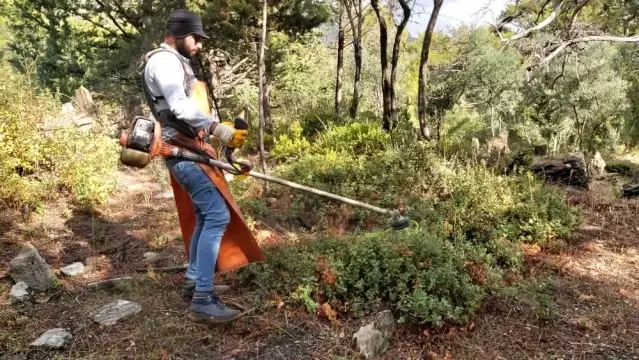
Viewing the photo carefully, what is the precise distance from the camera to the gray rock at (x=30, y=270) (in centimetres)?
411

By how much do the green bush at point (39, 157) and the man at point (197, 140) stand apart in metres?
3.36

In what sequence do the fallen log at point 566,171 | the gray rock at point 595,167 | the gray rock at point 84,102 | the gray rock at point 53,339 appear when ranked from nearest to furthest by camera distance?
the gray rock at point 53,339
the fallen log at point 566,171
the gray rock at point 595,167
the gray rock at point 84,102

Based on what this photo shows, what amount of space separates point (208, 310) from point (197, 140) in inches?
51.7

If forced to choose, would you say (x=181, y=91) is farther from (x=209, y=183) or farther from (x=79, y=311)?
(x=79, y=311)

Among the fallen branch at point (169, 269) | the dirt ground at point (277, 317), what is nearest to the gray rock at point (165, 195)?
the dirt ground at point (277, 317)

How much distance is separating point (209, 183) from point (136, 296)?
4.44 ft

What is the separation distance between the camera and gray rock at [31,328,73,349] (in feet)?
11.1

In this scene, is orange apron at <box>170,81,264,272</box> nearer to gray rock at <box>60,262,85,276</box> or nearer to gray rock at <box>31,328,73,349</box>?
gray rock at <box>31,328,73,349</box>

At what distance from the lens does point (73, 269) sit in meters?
4.76

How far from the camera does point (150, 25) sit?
471 inches

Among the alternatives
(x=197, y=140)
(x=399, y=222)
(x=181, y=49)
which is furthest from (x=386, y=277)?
(x=181, y=49)

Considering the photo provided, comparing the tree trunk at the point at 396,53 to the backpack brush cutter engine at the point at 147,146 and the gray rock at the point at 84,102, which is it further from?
the gray rock at the point at 84,102

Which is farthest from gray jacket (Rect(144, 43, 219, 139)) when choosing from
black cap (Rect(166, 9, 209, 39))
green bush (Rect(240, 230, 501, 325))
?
green bush (Rect(240, 230, 501, 325))

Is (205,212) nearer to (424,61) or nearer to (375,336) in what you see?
(375,336)
